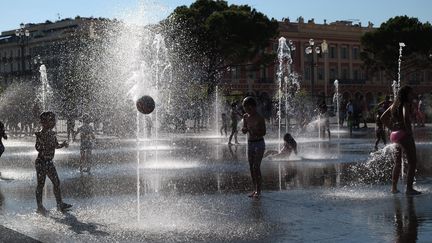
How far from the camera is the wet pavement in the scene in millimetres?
6961

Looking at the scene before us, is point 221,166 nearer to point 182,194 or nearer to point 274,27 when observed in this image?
point 182,194

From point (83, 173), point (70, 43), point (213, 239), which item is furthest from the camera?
point (70, 43)

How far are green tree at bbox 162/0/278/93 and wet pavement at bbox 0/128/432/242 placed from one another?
3355 cm

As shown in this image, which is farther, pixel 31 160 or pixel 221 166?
pixel 31 160

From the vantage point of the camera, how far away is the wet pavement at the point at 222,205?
6.96 m

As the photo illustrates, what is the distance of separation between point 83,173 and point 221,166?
278 cm

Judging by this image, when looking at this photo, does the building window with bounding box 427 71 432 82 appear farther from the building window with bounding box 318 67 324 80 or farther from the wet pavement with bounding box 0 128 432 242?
the wet pavement with bounding box 0 128 432 242

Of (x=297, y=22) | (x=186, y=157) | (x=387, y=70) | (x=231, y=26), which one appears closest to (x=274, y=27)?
(x=231, y=26)

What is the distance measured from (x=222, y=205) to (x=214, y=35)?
41.1 metres

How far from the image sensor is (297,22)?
82.9 metres

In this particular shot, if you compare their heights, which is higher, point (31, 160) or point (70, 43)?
point (70, 43)

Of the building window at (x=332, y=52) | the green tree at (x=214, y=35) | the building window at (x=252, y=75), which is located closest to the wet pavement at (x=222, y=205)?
the green tree at (x=214, y=35)

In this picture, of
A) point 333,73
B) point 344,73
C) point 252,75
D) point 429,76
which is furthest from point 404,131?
point 429,76

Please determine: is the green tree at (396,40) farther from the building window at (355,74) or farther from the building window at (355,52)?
the building window at (355,74)
